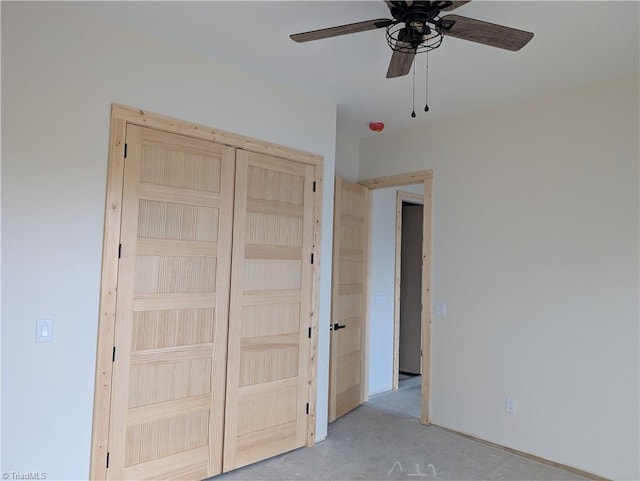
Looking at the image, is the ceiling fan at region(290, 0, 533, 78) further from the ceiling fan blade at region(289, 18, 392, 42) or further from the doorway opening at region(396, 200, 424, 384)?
the doorway opening at region(396, 200, 424, 384)

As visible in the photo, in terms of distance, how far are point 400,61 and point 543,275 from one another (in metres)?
2.05

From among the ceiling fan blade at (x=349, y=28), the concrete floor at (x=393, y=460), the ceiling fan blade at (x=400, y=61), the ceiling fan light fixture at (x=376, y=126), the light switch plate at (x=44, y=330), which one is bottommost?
the concrete floor at (x=393, y=460)

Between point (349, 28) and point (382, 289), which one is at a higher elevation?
point (349, 28)

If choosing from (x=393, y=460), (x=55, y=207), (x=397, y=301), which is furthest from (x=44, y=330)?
(x=397, y=301)

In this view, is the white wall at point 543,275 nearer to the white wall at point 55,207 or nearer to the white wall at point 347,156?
the white wall at point 347,156

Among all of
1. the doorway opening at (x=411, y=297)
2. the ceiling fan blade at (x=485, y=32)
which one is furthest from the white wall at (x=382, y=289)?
the ceiling fan blade at (x=485, y=32)

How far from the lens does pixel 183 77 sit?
8.96 ft

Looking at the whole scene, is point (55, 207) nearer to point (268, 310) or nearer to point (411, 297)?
point (268, 310)

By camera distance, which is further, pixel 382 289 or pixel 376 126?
pixel 382 289

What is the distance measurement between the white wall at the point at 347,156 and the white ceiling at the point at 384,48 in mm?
886

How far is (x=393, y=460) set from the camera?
10.3 ft

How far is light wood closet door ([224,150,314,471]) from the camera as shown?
9.70 ft

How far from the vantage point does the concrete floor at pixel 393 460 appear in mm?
2898

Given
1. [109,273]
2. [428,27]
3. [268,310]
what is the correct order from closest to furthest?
1. [428,27]
2. [109,273]
3. [268,310]
